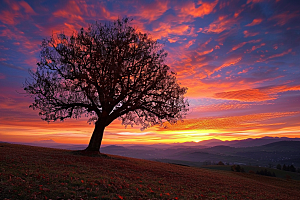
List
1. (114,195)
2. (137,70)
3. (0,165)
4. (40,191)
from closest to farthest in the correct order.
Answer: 1. (40,191)
2. (114,195)
3. (0,165)
4. (137,70)

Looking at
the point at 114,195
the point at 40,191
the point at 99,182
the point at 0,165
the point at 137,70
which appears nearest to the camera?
the point at 40,191

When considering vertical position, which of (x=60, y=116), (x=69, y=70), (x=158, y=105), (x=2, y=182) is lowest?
(x=2, y=182)

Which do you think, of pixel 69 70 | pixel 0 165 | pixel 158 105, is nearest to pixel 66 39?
pixel 69 70

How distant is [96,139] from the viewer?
2770 centimetres

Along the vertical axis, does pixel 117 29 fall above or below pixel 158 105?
above

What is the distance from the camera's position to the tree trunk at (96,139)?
89.8 ft

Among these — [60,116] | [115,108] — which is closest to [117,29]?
[115,108]

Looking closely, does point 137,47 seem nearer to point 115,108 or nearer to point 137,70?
point 137,70

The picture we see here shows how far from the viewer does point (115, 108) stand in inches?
1142

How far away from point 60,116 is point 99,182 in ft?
62.0

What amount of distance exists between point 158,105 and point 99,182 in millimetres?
17453

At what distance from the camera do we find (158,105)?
90.7 ft

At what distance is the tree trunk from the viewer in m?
27.4

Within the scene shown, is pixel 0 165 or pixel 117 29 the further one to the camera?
pixel 117 29
